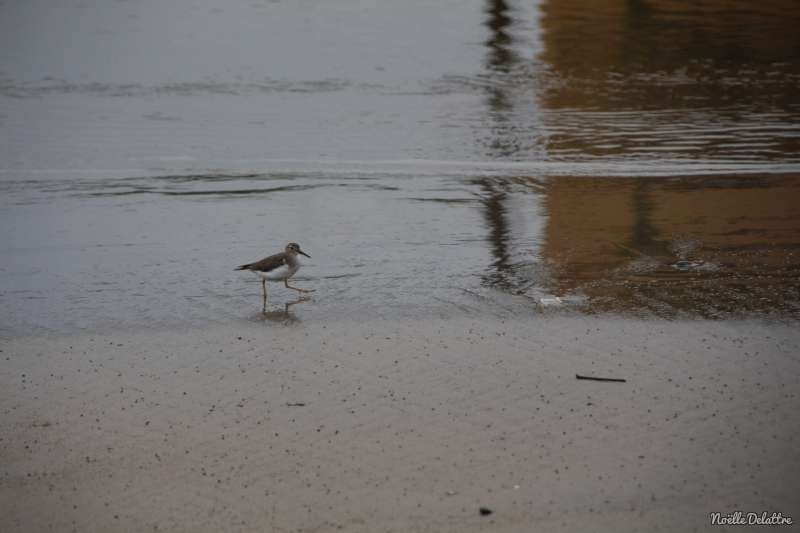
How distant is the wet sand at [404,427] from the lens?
459 centimetres

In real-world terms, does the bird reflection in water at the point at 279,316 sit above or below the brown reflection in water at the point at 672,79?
below

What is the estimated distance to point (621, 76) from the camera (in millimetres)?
20016

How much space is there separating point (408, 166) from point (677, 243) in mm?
5279

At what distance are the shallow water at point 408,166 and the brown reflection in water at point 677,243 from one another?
4 centimetres

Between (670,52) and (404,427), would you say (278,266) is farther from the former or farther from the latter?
(670,52)

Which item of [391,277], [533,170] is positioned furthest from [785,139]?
[391,277]

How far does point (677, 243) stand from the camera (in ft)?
28.8

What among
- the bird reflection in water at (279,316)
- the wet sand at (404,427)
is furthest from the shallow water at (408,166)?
the wet sand at (404,427)

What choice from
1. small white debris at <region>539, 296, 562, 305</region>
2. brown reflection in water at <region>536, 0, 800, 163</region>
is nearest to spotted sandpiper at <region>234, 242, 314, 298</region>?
small white debris at <region>539, 296, 562, 305</region>

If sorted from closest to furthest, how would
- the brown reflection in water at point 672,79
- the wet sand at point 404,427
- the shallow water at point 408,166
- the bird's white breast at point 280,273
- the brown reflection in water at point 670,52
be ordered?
1. the wet sand at point 404,427
2. the bird's white breast at point 280,273
3. the shallow water at point 408,166
4. the brown reflection in water at point 672,79
5. the brown reflection in water at point 670,52

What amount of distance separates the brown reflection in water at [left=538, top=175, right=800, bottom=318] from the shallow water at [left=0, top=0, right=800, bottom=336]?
0.04 m

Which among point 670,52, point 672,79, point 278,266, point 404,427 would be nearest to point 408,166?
point 278,266

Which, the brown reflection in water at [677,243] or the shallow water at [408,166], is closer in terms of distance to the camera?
the brown reflection in water at [677,243]

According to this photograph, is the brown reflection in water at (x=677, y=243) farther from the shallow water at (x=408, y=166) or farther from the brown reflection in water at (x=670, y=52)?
the brown reflection in water at (x=670, y=52)
